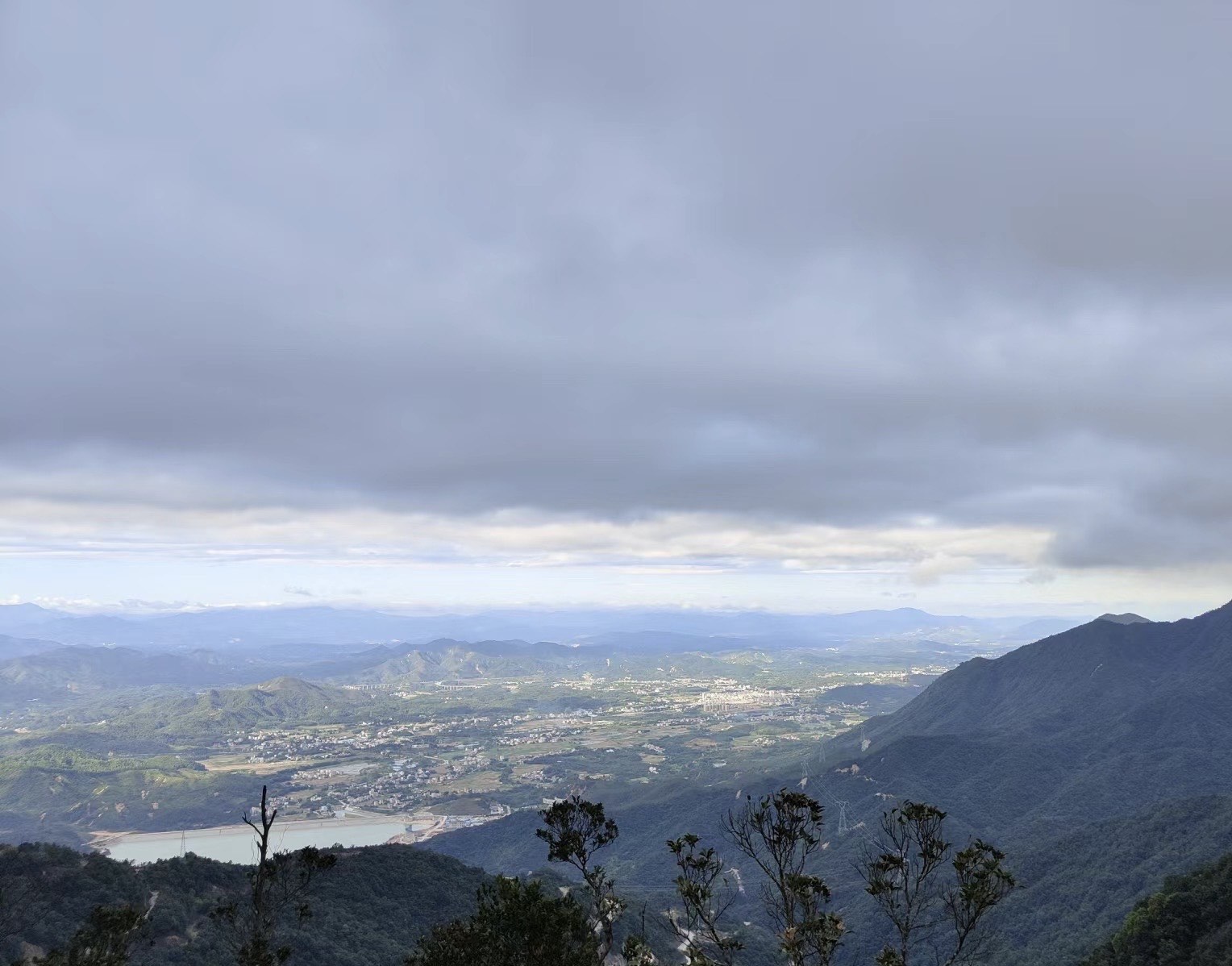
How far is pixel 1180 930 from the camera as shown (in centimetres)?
8350

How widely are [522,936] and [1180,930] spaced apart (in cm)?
9240

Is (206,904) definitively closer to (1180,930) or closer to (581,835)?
(581,835)

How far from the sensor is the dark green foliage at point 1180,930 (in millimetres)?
78125

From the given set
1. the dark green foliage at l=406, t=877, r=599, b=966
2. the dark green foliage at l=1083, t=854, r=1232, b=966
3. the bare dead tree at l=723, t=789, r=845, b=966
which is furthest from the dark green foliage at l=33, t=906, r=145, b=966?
the dark green foliage at l=1083, t=854, r=1232, b=966

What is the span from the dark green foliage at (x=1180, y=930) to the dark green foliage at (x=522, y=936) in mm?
80819

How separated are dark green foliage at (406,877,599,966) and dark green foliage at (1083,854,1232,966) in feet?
265

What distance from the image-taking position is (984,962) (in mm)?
116875

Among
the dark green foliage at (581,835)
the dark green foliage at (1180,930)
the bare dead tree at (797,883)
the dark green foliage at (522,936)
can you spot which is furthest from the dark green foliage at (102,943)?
the dark green foliage at (1180,930)

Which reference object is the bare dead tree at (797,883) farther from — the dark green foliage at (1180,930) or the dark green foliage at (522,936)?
the dark green foliage at (1180,930)

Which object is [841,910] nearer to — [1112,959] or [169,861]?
[1112,959]

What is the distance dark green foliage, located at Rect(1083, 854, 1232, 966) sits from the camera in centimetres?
7812

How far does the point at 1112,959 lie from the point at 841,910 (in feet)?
248

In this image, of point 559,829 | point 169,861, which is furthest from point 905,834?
point 169,861

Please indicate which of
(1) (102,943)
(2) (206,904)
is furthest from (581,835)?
(2) (206,904)
